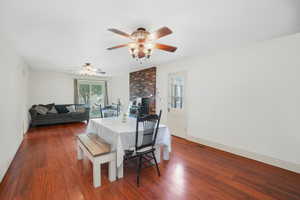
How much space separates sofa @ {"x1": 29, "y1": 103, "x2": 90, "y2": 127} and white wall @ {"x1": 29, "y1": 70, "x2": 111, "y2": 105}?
0.61 m

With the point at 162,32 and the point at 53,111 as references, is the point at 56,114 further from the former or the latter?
the point at 162,32

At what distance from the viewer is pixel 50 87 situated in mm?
6574

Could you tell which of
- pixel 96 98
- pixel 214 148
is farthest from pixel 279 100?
pixel 96 98

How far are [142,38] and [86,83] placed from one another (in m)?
6.38

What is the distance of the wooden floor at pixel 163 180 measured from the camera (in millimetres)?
1834

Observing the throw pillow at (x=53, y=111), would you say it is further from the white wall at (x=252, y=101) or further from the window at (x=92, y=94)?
the white wall at (x=252, y=101)

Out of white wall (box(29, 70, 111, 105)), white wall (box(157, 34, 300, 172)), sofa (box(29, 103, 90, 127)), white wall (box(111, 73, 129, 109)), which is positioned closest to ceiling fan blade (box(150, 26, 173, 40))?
white wall (box(157, 34, 300, 172))

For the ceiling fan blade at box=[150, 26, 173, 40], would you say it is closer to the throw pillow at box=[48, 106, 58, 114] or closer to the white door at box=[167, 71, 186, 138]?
the white door at box=[167, 71, 186, 138]

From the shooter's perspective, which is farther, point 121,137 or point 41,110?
point 41,110

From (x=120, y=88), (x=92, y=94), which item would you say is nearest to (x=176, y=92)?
(x=120, y=88)

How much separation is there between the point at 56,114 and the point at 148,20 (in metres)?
5.70

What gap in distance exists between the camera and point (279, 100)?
8.31 ft

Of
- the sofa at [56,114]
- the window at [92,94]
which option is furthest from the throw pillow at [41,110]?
the window at [92,94]

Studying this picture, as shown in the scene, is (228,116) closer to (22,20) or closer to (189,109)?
(189,109)
